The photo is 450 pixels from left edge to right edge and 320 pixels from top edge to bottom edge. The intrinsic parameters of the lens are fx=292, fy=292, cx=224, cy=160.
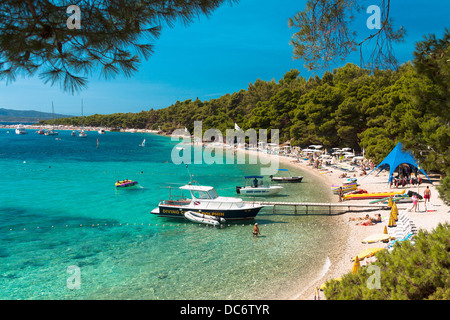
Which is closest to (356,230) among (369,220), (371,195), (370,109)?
(369,220)

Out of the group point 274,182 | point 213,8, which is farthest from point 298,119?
point 213,8

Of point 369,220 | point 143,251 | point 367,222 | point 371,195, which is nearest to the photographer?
point 143,251

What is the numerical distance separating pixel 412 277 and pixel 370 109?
41.0m

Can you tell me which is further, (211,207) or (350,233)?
(211,207)

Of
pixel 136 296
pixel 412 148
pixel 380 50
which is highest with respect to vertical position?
pixel 380 50

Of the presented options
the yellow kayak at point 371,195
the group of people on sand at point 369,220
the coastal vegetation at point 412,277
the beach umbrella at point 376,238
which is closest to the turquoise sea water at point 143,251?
the group of people on sand at point 369,220

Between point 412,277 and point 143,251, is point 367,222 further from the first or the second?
point 412,277

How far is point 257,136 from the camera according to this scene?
73875 mm

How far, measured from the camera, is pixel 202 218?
1983 cm

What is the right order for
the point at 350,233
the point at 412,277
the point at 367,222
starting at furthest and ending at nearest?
the point at 367,222, the point at 350,233, the point at 412,277

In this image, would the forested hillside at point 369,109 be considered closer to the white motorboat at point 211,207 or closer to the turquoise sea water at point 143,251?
the turquoise sea water at point 143,251

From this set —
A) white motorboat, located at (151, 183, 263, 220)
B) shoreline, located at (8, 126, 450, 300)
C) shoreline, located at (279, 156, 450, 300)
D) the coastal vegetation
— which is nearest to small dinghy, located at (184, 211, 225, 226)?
white motorboat, located at (151, 183, 263, 220)

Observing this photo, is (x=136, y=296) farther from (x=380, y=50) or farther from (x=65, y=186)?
(x=65, y=186)

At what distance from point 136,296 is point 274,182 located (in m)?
25.8
